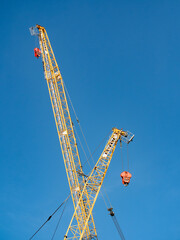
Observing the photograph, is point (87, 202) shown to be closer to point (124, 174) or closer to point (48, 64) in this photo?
point (124, 174)

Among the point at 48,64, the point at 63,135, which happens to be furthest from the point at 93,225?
the point at 48,64

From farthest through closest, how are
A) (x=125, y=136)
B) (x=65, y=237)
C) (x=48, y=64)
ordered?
(x=48, y=64), (x=125, y=136), (x=65, y=237)

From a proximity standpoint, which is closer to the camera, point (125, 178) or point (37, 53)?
point (125, 178)

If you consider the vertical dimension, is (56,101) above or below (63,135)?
above

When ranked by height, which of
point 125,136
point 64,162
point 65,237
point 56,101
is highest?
point 56,101

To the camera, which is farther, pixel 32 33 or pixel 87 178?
pixel 32 33

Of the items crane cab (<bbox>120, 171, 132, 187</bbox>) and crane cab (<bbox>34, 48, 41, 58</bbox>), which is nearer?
crane cab (<bbox>120, 171, 132, 187</bbox>)

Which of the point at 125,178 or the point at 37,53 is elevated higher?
the point at 37,53

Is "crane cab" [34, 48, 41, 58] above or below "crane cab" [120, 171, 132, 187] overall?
above

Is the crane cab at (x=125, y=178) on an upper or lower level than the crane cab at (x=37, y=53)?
lower

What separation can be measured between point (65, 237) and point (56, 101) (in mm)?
21993

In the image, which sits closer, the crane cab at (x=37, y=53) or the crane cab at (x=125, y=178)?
the crane cab at (x=125, y=178)

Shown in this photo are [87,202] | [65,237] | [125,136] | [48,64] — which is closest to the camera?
[65,237]

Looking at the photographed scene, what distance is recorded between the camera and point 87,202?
160 ft
